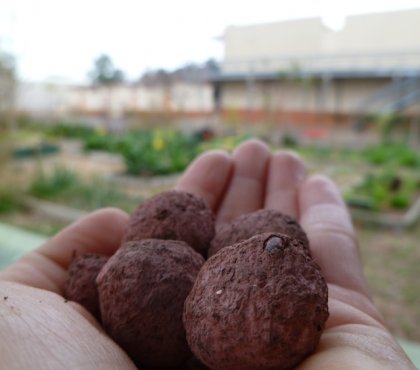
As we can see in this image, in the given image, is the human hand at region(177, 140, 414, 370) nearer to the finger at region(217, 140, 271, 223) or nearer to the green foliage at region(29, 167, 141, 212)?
the finger at region(217, 140, 271, 223)

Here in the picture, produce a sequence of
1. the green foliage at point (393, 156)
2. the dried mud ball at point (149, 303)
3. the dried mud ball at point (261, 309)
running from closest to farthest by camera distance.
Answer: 1. the dried mud ball at point (261, 309)
2. the dried mud ball at point (149, 303)
3. the green foliage at point (393, 156)

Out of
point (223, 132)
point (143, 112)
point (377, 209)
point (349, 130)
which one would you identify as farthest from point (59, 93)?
point (377, 209)

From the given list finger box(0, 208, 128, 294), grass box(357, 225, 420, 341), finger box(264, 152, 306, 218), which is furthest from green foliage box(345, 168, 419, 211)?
finger box(0, 208, 128, 294)

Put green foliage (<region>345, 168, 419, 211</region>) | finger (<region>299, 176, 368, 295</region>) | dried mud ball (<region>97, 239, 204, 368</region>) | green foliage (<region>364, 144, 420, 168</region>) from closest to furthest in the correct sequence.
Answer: dried mud ball (<region>97, 239, 204, 368</region>) < finger (<region>299, 176, 368, 295</region>) < green foliage (<region>345, 168, 419, 211</region>) < green foliage (<region>364, 144, 420, 168</region>)

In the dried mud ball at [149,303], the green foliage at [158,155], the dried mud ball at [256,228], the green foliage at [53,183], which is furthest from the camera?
the green foliage at [158,155]

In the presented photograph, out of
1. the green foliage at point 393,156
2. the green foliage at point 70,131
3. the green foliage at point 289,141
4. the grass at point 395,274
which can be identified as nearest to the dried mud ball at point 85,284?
the grass at point 395,274

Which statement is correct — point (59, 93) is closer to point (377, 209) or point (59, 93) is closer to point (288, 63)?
point (288, 63)

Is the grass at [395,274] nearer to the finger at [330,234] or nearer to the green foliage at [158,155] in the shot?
the finger at [330,234]
